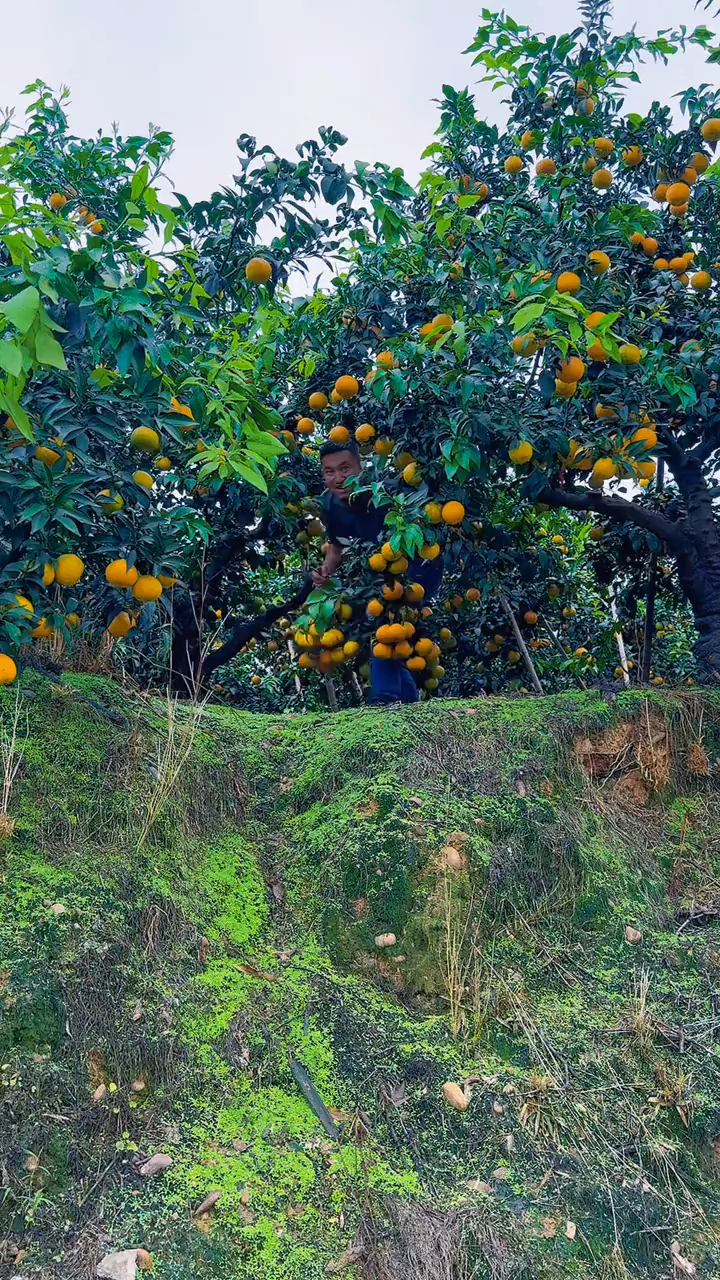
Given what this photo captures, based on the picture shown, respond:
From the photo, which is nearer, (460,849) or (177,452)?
(460,849)

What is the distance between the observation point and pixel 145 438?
111 inches

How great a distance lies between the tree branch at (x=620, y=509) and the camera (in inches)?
183

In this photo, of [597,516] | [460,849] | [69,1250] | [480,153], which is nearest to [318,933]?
[460,849]

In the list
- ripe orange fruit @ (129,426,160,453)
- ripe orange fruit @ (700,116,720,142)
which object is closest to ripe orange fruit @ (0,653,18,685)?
ripe orange fruit @ (129,426,160,453)

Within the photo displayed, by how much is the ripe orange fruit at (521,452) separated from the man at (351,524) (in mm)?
844

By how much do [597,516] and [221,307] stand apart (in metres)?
2.84

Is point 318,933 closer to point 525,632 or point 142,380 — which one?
point 142,380

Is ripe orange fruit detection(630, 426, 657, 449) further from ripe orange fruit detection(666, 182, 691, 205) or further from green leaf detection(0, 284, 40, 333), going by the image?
green leaf detection(0, 284, 40, 333)

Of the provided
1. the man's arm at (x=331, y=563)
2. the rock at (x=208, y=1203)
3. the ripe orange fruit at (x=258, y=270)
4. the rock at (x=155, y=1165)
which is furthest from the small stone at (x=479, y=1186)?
the ripe orange fruit at (x=258, y=270)

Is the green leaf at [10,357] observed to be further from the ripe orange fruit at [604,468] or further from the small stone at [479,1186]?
the ripe orange fruit at [604,468]

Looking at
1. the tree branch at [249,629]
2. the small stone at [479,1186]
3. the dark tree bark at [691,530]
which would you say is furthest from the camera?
the tree branch at [249,629]

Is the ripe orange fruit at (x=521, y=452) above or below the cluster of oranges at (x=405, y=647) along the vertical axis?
above

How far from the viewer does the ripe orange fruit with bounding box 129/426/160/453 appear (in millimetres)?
2824

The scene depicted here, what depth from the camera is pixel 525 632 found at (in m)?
6.38
